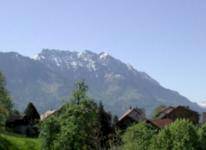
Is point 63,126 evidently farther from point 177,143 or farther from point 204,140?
point 204,140

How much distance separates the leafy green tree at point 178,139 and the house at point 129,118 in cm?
6636

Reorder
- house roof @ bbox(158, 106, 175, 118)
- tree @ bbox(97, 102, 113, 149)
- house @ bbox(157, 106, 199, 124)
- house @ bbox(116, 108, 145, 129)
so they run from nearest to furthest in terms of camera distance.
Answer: tree @ bbox(97, 102, 113, 149)
house @ bbox(116, 108, 145, 129)
house @ bbox(157, 106, 199, 124)
house roof @ bbox(158, 106, 175, 118)

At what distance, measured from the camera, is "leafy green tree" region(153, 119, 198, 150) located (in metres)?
90.2

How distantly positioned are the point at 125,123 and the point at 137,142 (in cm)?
7082

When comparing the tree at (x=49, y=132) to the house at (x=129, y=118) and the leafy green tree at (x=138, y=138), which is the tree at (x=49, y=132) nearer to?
the leafy green tree at (x=138, y=138)

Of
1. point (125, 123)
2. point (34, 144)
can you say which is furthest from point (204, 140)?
point (125, 123)

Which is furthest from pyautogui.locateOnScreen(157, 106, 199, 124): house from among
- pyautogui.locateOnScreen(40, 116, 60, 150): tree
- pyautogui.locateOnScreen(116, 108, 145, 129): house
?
pyautogui.locateOnScreen(40, 116, 60, 150): tree

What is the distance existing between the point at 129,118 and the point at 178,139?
7536 centimetres

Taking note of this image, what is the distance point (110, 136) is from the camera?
422ft

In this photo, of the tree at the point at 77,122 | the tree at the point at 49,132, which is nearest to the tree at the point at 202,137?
the tree at the point at 49,132

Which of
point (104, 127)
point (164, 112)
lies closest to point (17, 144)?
point (104, 127)

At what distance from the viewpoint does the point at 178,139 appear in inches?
3570

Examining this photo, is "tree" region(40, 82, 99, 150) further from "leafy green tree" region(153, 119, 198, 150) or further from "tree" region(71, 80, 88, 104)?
"leafy green tree" region(153, 119, 198, 150)

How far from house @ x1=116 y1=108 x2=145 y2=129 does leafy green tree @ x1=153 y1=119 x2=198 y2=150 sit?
66.4 metres
